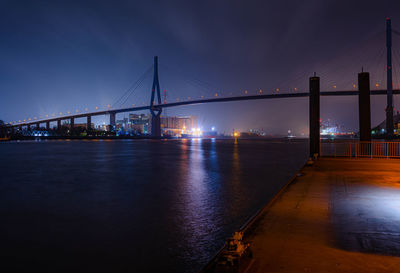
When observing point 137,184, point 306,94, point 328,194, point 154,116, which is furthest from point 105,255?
point 154,116

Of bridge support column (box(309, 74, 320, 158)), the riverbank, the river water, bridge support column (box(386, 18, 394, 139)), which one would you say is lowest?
the river water

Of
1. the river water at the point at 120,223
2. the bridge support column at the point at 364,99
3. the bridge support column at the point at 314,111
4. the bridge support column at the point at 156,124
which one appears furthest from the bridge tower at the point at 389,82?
the river water at the point at 120,223

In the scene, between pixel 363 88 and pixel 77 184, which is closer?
pixel 77 184

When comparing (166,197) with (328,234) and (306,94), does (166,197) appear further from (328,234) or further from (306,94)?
(306,94)

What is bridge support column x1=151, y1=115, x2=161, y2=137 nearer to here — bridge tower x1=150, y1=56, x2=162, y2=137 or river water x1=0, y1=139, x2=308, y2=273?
bridge tower x1=150, y1=56, x2=162, y2=137

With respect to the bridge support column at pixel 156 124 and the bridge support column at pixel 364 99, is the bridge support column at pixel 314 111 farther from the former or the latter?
the bridge support column at pixel 156 124

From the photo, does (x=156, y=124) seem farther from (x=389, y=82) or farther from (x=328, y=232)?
(x=328, y=232)

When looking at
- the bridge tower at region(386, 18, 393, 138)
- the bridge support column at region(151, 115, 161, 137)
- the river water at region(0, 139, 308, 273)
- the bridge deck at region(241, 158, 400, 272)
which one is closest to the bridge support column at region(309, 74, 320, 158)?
the river water at region(0, 139, 308, 273)

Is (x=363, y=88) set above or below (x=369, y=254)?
above

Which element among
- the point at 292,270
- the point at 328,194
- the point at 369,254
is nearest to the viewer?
the point at 292,270
